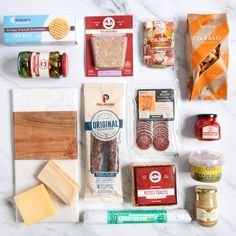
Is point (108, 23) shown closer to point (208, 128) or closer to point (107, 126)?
point (107, 126)

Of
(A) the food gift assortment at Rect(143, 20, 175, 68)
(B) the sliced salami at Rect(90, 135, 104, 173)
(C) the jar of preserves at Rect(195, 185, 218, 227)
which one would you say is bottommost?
(C) the jar of preserves at Rect(195, 185, 218, 227)

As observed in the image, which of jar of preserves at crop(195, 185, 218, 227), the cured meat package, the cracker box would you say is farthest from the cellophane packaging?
the cracker box

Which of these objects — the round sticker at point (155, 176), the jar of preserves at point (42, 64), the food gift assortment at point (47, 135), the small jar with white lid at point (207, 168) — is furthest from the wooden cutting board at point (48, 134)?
the small jar with white lid at point (207, 168)

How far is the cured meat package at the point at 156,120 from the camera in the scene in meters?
0.97

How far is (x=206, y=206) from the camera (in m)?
0.93

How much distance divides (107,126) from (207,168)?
11.8 inches

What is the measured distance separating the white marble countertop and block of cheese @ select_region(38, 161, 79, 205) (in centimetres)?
5

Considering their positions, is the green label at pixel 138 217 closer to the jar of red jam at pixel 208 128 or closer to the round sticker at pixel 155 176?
the round sticker at pixel 155 176

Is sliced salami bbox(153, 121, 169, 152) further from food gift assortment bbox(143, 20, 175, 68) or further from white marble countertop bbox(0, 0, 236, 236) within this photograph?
food gift assortment bbox(143, 20, 175, 68)

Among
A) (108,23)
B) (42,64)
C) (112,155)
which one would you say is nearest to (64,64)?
(42,64)

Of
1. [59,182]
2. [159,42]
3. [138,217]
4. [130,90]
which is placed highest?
[159,42]

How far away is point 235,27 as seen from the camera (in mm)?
973

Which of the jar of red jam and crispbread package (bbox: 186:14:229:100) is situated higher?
crispbread package (bbox: 186:14:229:100)

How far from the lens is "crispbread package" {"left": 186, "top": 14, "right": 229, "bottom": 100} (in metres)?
0.92
